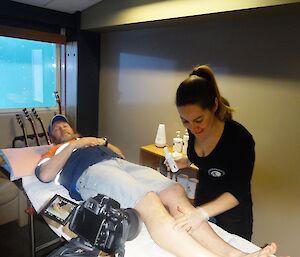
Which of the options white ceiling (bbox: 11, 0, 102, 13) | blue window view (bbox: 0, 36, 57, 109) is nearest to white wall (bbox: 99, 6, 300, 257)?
white ceiling (bbox: 11, 0, 102, 13)

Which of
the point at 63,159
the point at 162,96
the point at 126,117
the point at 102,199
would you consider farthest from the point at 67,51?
the point at 102,199

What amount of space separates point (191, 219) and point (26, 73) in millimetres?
2516

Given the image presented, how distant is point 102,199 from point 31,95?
2435 millimetres

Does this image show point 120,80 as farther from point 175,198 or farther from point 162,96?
point 175,198

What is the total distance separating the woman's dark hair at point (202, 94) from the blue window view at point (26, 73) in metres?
2.25

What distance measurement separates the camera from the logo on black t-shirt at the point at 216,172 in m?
1.22

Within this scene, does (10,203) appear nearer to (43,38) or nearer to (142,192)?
(142,192)

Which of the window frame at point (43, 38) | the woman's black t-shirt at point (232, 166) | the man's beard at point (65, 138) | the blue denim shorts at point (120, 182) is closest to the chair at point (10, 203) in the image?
the man's beard at point (65, 138)

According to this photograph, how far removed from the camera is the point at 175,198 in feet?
4.43

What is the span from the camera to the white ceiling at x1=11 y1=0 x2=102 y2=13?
7.80 ft

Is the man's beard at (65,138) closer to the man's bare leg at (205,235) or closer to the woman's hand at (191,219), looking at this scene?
the man's bare leg at (205,235)

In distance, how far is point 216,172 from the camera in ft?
4.09

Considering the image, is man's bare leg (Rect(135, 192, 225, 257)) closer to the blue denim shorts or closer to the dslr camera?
the blue denim shorts

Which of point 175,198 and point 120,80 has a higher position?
point 120,80
